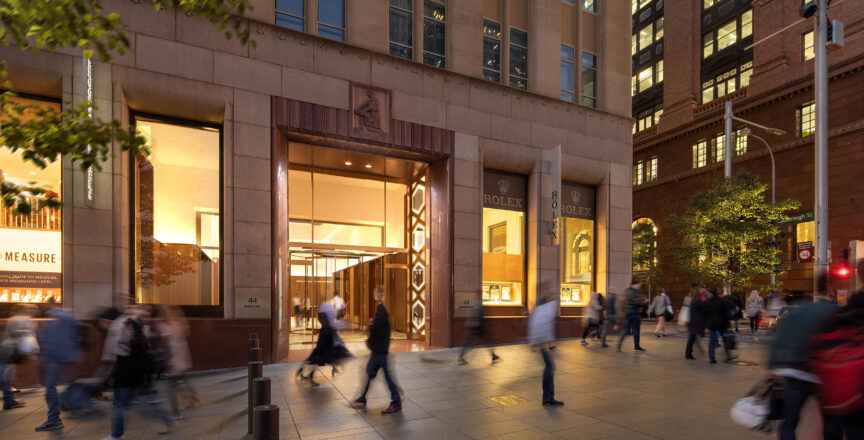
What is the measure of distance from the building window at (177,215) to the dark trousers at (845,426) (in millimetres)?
11492

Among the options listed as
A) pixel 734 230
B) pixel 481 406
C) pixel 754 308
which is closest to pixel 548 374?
pixel 481 406

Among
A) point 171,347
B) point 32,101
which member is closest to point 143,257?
point 32,101

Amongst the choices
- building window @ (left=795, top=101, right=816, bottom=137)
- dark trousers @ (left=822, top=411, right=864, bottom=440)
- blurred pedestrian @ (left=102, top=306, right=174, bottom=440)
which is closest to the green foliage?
building window @ (left=795, top=101, right=816, bottom=137)

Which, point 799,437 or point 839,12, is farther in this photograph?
point 839,12

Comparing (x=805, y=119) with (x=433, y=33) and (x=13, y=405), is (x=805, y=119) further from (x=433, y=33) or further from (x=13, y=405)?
(x=13, y=405)

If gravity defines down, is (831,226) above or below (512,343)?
above

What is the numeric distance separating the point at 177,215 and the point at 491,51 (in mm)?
10767

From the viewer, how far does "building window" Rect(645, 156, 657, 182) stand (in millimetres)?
39219

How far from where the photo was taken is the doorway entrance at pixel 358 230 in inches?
606

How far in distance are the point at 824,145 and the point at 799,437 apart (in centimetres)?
1035

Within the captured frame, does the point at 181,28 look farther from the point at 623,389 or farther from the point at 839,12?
the point at 839,12

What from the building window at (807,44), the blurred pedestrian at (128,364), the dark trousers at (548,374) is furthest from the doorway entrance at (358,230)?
the building window at (807,44)

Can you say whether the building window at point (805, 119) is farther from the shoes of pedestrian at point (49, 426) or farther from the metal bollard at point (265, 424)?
the shoes of pedestrian at point (49, 426)

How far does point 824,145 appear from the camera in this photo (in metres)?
13.3
